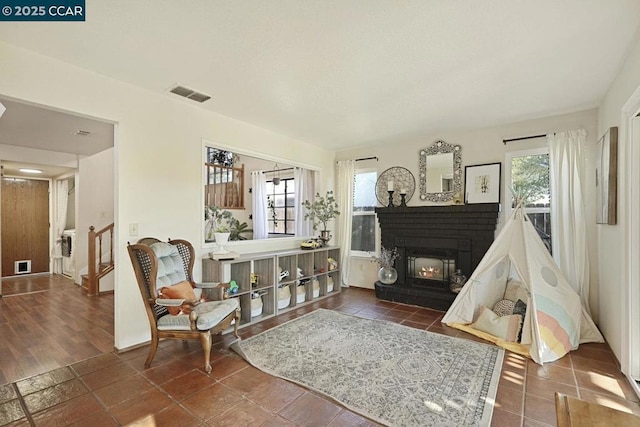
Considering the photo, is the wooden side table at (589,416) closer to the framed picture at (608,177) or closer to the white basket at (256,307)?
the framed picture at (608,177)

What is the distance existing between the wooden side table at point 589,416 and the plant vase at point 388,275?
354cm

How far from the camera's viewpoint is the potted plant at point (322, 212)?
206 inches

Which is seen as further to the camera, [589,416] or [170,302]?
[170,302]

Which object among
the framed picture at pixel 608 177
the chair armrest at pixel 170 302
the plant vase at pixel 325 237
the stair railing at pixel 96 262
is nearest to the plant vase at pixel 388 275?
the plant vase at pixel 325 237

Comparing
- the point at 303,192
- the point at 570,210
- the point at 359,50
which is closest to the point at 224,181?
the point at 303,192

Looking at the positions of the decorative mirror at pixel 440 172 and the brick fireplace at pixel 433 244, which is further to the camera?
the decorative mirror at pixel 440 172

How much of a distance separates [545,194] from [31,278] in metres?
9.54

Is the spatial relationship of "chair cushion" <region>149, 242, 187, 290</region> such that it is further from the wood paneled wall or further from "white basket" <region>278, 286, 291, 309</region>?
the wood paneled wall

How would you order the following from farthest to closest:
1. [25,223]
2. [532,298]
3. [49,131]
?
[25,223] → [49,131] → [532,298]

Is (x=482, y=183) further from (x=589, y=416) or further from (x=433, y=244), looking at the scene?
(x=589, y=416)

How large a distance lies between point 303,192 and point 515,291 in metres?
3.58

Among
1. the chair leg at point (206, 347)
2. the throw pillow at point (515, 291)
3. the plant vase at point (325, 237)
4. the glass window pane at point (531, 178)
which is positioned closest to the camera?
the chair leg at point (206, 347)

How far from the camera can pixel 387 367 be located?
261cm

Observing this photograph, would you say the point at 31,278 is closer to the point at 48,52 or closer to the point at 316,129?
the point at 48,52
